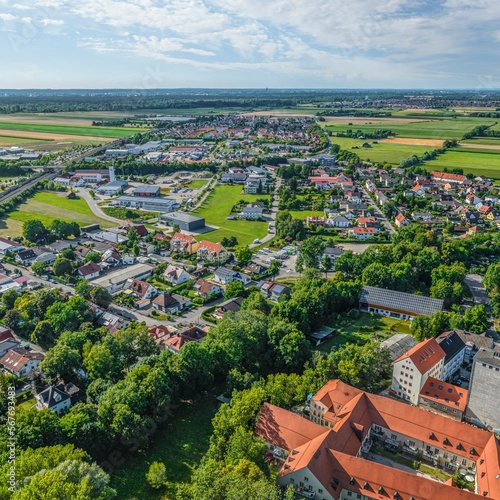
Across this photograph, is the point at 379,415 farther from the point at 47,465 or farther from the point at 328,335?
the point at 47,465

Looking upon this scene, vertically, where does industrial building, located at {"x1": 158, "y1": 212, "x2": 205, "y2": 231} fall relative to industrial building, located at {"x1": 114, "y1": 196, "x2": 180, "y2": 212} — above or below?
below

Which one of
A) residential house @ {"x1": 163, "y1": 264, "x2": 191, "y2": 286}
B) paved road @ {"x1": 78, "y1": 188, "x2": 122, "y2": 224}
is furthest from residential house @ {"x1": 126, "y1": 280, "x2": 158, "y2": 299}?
paved road @ {"x1": 78, "y1": 188, "x2": 122, "y2": 224}

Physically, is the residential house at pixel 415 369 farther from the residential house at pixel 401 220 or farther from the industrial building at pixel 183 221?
the industrial building at pixel 183 221

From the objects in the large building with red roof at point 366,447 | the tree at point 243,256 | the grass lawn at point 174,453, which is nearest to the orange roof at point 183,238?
the tree at point 243,256

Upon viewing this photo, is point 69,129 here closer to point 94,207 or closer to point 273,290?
point 94,207

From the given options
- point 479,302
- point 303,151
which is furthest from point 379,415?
point 303,151

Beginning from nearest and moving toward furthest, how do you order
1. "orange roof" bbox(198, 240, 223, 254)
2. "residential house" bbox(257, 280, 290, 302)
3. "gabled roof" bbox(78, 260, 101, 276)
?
"residential house" bbox(257, 280, 290, 302)
"gabled roof" bbox(78, 260, 101, 276)
"orange roof" bbox(198, 240, 223, 254)

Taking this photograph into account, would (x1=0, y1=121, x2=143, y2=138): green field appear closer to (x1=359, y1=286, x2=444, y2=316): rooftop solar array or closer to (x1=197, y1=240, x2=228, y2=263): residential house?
(x1=197, y1=240, x2=228, y2=263): residential house
